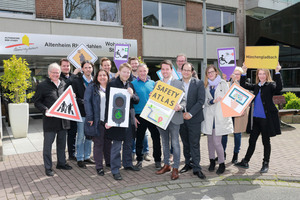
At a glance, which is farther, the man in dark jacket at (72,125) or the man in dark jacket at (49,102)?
the man in dark jacket at (72,125)

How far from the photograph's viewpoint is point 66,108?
484 cm

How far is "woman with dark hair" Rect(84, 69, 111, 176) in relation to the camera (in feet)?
15.5

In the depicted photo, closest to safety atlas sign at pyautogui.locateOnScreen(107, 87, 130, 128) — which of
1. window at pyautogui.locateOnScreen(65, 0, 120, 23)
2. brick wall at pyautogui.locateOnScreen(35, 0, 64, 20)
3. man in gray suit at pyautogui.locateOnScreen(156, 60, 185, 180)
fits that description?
man in gray suit at pyautogui.locateOnScreen(156, 60, 185, 180)

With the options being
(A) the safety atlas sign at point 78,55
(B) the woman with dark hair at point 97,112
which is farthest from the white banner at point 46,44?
(B) the woman with dark hair at point 97,112

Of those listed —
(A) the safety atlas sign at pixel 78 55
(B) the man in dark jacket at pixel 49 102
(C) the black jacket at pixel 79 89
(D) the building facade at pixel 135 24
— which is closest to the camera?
(B) the man in dark jacket at pixel 49 102

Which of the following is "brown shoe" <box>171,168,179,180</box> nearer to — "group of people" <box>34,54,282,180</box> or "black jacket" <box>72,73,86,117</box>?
"group of people" <box>34,54,282,180</box>

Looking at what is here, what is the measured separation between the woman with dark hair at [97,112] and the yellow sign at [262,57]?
287 cm

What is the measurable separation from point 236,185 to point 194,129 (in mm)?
1146

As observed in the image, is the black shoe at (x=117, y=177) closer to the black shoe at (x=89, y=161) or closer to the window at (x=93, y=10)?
the black shoe at (x=89, y=161)

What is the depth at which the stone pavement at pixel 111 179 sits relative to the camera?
4.07 m

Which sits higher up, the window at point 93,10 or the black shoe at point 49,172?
the window at point 93,10

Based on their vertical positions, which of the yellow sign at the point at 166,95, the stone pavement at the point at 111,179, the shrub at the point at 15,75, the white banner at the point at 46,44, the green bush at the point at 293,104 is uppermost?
the white banner at the point at 46,44

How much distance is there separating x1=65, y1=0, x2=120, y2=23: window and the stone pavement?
25.8ft

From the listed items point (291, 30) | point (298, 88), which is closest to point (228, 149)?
point (291, 30)
